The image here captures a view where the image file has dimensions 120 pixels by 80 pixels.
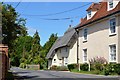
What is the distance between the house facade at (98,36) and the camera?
108 ft

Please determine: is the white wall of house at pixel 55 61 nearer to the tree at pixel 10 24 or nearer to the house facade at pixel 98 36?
the house facade at pixel 98 36

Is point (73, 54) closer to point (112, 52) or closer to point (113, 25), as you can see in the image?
point (112, 52)

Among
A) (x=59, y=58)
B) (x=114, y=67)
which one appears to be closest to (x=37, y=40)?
(x=59, y=58)

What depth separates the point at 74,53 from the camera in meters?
47.2

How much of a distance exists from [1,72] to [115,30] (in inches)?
686

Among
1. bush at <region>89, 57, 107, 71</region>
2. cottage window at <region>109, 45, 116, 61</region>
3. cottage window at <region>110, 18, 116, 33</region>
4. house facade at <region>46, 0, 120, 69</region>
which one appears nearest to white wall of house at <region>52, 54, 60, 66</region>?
house facade at <region>46, 0, 120, 69</region>

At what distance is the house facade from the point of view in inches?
1300

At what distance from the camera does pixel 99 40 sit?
36.8 meters

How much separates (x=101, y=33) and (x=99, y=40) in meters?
0.98

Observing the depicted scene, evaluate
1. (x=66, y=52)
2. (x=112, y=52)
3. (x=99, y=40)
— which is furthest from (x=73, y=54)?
(x=112, y=52)

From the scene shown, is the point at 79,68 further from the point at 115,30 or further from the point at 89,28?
the point at 115,30

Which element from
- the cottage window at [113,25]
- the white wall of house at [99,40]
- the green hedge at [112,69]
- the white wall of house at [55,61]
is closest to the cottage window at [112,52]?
the white wall of house at [99,40]

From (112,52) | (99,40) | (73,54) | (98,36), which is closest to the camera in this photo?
(112,52)

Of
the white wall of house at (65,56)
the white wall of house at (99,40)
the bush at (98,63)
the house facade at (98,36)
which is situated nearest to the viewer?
the house facade at (98,36)
